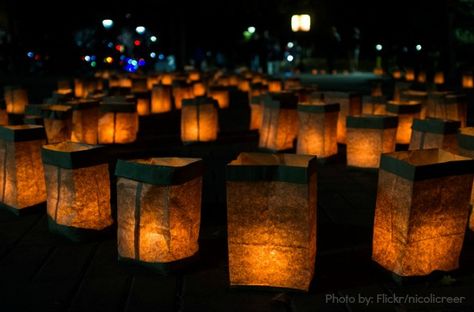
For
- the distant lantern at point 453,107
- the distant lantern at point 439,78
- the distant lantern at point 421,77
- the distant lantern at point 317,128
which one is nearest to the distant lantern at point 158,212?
the distant lantern at point 317,128

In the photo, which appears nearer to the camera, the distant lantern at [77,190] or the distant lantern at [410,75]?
the distant lantern at [77,190]

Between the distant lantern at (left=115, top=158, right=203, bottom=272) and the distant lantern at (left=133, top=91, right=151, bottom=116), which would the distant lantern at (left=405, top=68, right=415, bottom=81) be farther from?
the distant lantern at (left=115, top=158, right=203, bottom=272)

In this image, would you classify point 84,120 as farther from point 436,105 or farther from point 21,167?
point 436,105

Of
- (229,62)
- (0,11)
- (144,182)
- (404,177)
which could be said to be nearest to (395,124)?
(404,177)

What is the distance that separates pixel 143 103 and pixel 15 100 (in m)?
3.26

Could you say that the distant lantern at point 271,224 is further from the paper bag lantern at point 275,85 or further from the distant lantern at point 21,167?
the paper bag lantern at point 275,85

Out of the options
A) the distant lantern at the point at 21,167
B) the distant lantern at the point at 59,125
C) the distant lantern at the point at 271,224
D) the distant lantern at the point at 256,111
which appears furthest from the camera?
the distant lantern at the point at 256,111

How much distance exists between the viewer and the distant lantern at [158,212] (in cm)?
426

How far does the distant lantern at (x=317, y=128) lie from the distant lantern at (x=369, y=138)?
1.44ft

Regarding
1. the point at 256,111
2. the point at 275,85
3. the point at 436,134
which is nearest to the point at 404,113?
the point at 436,134

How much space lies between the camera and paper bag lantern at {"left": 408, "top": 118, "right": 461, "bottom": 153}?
22.8ft

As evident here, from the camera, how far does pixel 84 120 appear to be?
941 centimetres

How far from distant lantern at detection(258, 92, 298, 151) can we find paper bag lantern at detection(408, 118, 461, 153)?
231 cm

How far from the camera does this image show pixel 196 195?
14.8 ft
